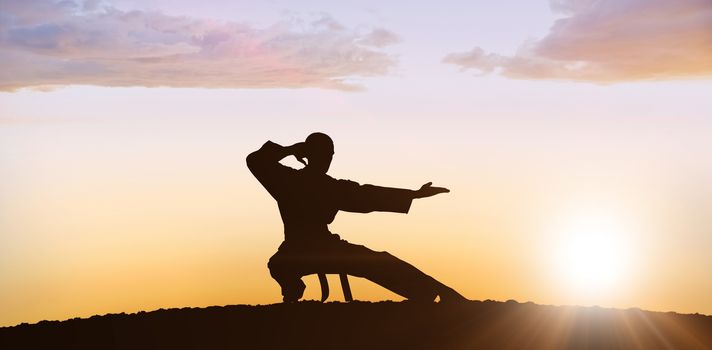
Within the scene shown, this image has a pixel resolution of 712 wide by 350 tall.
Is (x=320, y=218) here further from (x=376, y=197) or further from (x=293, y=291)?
(x=293, y=291)

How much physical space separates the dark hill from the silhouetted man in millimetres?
616

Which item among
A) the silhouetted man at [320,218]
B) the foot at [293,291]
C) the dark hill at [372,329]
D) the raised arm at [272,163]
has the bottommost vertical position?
the dark hill at [372,329]

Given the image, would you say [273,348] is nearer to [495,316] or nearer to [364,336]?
[364,336]

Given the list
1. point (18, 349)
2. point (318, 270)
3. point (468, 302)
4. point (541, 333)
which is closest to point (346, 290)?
point (318, 270)

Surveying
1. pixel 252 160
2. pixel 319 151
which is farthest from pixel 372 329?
pixel 252 160

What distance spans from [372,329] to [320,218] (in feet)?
10.0

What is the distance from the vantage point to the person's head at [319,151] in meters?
18.2

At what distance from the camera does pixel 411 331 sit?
16.0 metres

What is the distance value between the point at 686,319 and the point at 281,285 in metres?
7.36

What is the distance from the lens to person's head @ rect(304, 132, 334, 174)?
18.2 metres

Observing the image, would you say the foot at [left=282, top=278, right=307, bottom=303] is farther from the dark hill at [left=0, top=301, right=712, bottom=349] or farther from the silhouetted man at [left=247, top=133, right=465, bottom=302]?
the dark hill at [left=0, top=301, right=712, bottom=349]

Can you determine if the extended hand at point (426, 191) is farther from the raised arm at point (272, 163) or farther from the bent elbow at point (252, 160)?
the bent elbow at point (252, 160)

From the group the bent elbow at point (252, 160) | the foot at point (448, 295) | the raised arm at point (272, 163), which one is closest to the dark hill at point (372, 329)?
the foot at point (448, 295)

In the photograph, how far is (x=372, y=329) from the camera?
16094 millimetres
